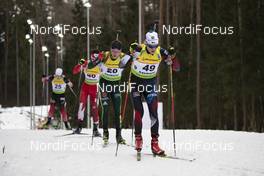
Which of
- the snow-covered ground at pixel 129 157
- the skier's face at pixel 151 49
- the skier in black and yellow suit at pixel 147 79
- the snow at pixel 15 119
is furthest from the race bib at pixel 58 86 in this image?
the snow at pixel 15 119

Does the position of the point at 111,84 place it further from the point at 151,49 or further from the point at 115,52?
the point at 151,49

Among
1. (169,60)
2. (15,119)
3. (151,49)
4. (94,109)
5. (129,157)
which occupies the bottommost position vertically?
(15,119)

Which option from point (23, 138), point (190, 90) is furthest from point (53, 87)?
point (190, 90)

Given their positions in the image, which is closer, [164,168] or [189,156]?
Answer: [164,168]

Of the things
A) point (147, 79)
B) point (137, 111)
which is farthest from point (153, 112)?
point (147, 79)

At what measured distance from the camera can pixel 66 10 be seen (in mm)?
57219

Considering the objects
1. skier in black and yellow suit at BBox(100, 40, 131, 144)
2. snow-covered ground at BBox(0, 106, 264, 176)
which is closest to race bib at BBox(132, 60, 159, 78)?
skier in black and yellow suit at BBox(100, 40, 131, 144)

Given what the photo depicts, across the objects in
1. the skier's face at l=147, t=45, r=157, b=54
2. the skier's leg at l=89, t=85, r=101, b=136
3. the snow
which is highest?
the skier's face at l=147, t=45, r=157, b=54

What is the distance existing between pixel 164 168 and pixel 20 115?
36.6 metres

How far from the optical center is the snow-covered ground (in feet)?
24.0

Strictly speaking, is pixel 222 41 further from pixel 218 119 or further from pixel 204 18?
pixel 218 119

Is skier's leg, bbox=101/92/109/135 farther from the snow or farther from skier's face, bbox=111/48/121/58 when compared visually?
the snow

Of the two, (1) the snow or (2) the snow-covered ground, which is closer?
(2) the snow-covered ground

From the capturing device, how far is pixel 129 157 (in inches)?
328
